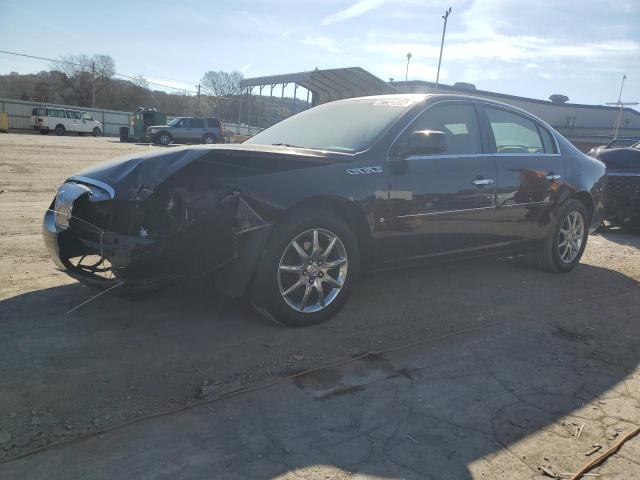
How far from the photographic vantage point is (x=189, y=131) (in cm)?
3350

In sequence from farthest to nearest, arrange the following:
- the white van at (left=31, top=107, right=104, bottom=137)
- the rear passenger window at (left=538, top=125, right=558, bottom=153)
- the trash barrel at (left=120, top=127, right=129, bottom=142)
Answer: the white van at (left=31, top=107, right=104, bottom=137) < the trash barrel at (left=120, top=127, right=129, bottom=142) < the rear passenger window at (left=538, top=125, right=558, bottom=153)

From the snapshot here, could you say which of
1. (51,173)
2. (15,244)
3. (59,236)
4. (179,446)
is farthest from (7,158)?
(179,446)

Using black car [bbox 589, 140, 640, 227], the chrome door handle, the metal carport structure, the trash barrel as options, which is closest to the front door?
the chrome door handle

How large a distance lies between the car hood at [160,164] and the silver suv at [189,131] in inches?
1188

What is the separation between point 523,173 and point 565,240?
3.93 ft

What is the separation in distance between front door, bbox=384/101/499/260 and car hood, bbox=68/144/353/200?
75 centimetres

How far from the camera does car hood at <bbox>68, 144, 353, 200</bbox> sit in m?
3.10

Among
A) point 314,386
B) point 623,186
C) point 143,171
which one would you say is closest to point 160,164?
point 143,171

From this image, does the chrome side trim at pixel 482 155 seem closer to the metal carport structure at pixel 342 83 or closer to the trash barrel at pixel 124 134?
the metal carport structure at pixel 342 83

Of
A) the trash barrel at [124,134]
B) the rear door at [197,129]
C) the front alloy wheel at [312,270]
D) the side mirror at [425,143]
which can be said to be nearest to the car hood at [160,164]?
the front alloy wheel at [312,270]

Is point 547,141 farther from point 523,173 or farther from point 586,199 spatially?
point 586,199

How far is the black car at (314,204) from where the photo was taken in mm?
3105

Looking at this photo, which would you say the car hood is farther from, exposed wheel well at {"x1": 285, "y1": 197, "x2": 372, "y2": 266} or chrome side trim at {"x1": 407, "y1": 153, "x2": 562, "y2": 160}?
chrome side trim at {"x1": 407, "y1": 153, "x2": 562, "y2": 160}

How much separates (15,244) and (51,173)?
702cm
